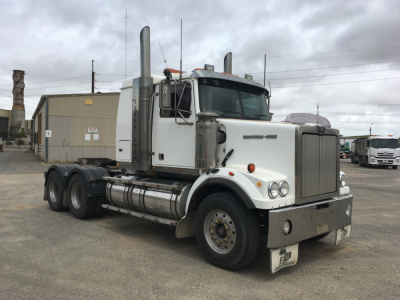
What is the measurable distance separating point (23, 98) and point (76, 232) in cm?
9081

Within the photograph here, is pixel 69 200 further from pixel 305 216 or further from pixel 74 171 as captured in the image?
pixel 305 216

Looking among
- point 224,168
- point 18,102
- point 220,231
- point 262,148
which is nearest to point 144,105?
point 224,168

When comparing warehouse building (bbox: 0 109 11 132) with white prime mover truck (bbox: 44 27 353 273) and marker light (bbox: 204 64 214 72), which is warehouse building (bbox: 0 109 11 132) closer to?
white prime mover truck (bbox: 44 27 353 273)

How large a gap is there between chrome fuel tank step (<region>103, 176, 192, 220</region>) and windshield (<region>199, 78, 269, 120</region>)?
4.34 feet

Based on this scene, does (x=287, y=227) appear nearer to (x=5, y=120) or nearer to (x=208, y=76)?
(x=208, y=76)

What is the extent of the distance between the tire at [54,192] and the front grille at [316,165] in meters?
6.06

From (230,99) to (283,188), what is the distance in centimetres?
191

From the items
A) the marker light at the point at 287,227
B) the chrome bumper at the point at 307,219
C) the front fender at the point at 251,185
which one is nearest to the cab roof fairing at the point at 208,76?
the front fender at the point at 251,185

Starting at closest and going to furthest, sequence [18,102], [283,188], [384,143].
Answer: [283,188] < [384,143] < [18,102]

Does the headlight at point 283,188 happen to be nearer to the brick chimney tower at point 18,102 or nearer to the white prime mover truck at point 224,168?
the white prime mover truck at point 224,168

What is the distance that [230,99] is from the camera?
5.60 metres

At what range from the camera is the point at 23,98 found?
85.5 metres

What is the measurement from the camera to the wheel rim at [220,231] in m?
4.59

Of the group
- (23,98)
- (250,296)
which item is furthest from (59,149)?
(23,98)
